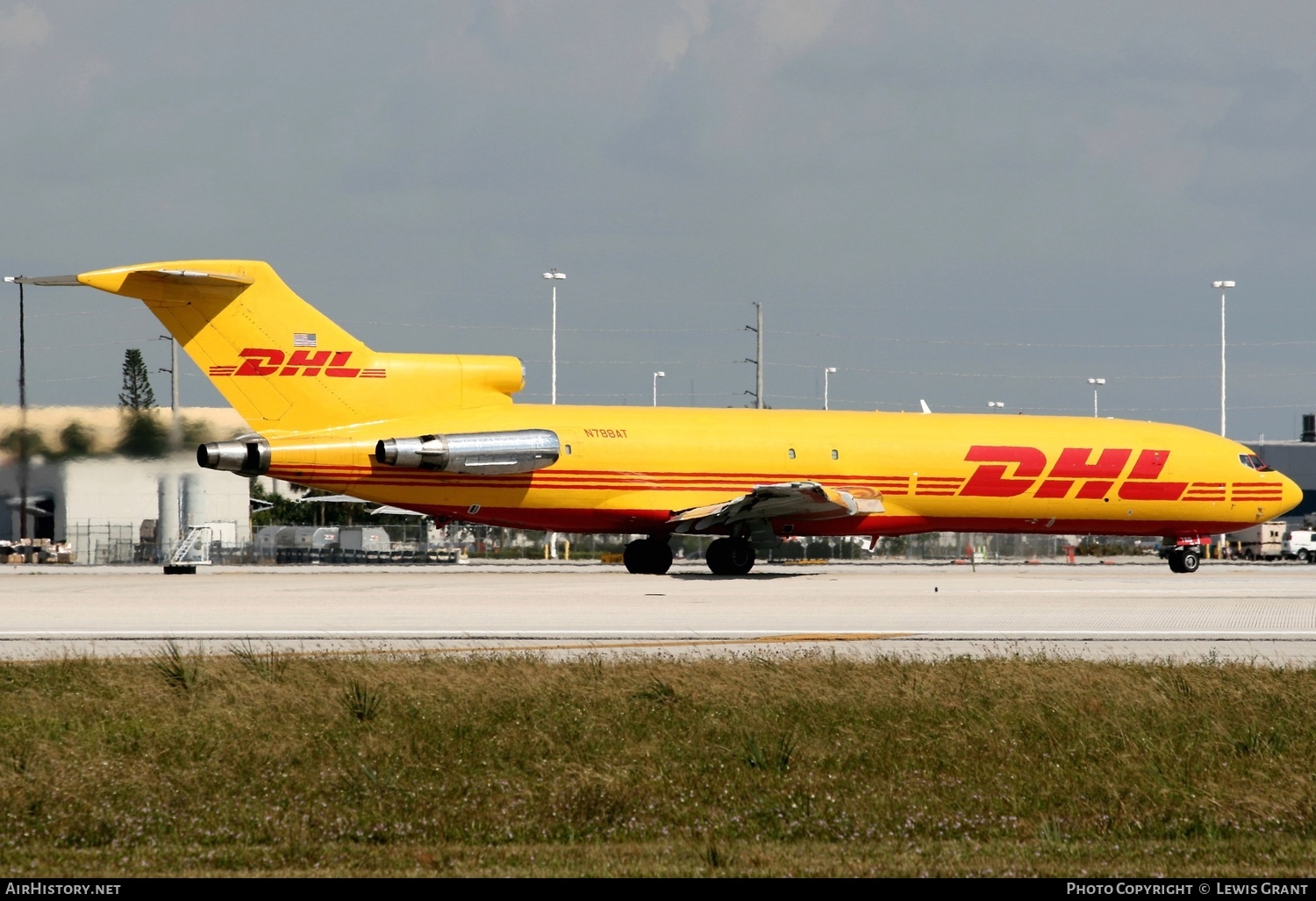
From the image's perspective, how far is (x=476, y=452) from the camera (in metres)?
32.6

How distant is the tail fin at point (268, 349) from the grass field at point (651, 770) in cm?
1819

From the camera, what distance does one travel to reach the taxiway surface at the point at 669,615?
1784 centimetres

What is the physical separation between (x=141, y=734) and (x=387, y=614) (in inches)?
422

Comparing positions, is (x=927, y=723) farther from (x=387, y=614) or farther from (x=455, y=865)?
(x=387, y=614)

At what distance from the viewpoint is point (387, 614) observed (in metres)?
21.8

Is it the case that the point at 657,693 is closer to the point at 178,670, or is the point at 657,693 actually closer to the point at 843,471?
the point at 178,670

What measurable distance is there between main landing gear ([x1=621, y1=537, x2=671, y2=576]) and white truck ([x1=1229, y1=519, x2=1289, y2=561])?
38636 mm

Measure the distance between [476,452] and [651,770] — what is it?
22998 millimetres

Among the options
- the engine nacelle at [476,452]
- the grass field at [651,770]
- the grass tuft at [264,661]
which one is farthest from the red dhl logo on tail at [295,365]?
the grass field at [651,770]

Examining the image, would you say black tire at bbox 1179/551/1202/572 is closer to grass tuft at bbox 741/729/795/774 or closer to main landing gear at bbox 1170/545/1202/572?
main landing gear at bbox 1170/545/1202/572

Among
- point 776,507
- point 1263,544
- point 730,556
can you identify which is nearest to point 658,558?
point 730,556

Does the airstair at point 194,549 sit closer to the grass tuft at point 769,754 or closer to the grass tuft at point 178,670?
the grass tuft at point 178,670

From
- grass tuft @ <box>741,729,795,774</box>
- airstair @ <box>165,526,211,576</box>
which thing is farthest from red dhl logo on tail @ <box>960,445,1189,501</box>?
grass tuft @ <box>741,729,795,774</box>
